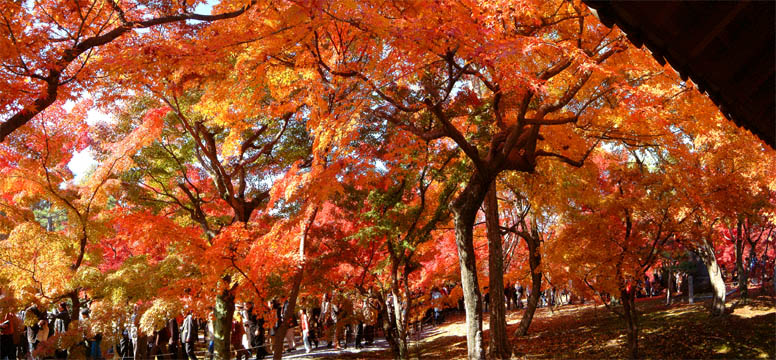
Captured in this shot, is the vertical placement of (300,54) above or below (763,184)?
above

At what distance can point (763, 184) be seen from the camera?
11.3 m

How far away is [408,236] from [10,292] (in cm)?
785

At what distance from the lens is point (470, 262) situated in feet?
27.5

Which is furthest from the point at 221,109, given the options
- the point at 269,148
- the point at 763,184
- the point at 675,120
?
the point at 763,184

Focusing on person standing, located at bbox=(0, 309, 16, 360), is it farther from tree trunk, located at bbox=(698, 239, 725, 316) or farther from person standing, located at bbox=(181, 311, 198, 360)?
tree trunk, located at bbox=(698, 239, 725, 316)

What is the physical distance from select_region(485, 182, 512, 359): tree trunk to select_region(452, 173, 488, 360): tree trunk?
1.58 meters

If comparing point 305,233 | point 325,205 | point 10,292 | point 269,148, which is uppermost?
point 269,148

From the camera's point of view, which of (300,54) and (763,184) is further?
(763,184)

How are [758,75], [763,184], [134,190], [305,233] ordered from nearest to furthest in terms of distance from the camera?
[758,75], [305,233], [763,184], [134,190]

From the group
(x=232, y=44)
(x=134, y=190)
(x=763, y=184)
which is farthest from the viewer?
(x=134, y=190)

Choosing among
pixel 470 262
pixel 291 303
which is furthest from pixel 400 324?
pixel 470 262

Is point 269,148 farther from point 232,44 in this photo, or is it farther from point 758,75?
point 758,75

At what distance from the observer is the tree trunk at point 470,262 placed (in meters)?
8.06

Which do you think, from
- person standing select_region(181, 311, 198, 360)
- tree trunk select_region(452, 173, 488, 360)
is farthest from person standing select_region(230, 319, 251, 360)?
tree trunk select_region(452, 173, 488, 360)
